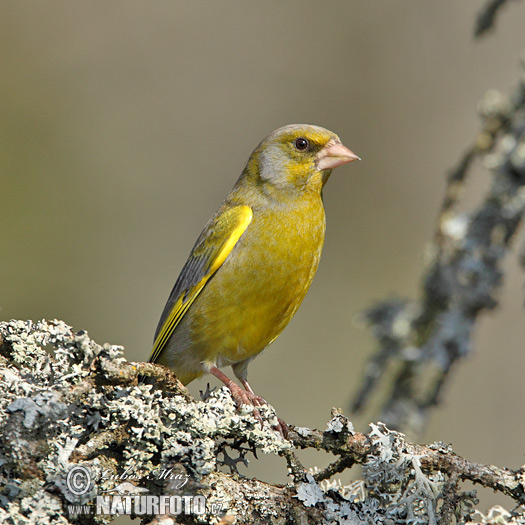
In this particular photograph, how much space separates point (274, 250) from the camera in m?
3.95

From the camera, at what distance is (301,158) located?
440 cm

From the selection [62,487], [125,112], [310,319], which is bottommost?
[62,487]

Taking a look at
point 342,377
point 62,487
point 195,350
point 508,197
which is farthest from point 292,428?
point 342,377

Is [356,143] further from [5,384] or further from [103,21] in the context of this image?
[5,384]

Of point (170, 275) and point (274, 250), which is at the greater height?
point (170, 275)

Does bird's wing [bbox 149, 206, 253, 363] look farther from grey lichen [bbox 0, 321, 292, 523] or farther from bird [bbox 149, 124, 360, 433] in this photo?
grey lichen [bbox 0, 321, 292, 523]

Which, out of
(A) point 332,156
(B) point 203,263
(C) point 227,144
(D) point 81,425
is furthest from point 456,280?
(C) point 227,144

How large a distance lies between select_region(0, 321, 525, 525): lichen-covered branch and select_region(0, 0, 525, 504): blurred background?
3.82 metres

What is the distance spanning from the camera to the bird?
153 inches

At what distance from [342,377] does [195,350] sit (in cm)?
332

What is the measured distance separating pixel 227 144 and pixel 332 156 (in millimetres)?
3502

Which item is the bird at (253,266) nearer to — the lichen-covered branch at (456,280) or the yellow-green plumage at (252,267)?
the yellow-green plumage at (252,267)

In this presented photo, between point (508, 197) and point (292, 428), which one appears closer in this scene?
point (292, 428)

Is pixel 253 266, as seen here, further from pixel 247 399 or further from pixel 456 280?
pixel 456 280
